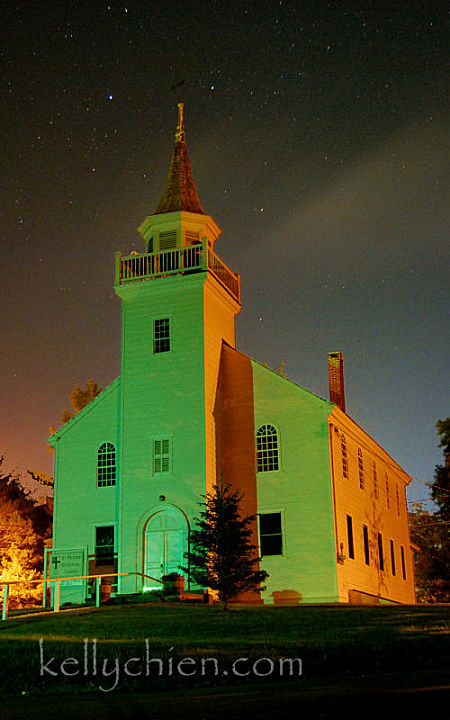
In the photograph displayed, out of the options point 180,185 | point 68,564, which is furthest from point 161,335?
point 68,564

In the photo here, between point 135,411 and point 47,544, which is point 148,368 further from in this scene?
point 47,544

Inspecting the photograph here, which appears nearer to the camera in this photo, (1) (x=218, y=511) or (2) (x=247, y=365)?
(1) (x=218, y=511)

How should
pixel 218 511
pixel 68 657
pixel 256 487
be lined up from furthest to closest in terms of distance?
pixel 256 487
pixel 218 511
pixel 68 657

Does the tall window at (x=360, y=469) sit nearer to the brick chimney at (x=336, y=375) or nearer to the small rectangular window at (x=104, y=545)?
the brick chimney at (x=336, y=375)

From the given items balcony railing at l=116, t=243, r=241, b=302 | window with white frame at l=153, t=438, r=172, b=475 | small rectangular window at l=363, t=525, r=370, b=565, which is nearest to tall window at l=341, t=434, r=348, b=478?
small rectangular window at l=363, t=525, r=370, b=565

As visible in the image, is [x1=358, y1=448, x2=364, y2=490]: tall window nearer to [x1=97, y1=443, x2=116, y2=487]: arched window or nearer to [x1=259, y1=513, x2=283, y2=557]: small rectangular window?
[x1=259, y1=513, x2=283, y2=557]: small rectangular window

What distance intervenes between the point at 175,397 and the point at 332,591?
28.8 feet

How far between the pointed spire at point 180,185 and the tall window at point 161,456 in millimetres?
9498

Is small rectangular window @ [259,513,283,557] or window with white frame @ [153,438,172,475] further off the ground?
window with white frame @ [153,438,172,475]

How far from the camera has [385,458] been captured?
42156 millimetres

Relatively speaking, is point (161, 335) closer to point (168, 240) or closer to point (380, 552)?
point (168, 240)

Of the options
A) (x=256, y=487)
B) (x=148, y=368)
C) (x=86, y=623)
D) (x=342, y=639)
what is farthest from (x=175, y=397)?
(x=342, y=639)

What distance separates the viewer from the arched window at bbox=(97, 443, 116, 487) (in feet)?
109

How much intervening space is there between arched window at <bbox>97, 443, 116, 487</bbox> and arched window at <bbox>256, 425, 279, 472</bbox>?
572 centimetres
